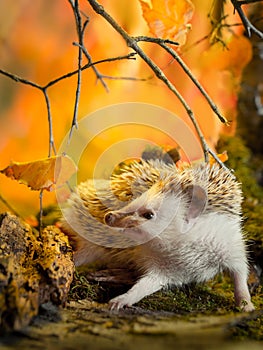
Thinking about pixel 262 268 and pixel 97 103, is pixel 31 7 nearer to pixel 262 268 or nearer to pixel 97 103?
pixel 97 103

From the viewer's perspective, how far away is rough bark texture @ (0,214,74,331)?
2.60 feet

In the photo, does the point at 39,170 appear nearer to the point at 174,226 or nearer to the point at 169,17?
the point at 174,226

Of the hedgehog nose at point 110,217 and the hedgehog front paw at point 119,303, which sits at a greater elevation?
the hedgehog nose at point 110,217

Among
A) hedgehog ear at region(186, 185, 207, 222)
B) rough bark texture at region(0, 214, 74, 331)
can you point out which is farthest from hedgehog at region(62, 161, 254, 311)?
rough bark texture at region(0, 214, 74, 331)

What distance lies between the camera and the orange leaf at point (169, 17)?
3.79 ft

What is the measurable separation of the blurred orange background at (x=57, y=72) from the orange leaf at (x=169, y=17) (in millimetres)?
26

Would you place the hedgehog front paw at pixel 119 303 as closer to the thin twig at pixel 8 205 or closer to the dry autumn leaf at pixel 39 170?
the dry autumn leaf at pixel 39 170

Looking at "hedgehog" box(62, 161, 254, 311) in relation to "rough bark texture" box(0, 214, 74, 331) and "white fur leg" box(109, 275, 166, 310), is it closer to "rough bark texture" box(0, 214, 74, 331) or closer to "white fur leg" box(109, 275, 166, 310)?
"white fur leg" box(109, 275, 166, 310)

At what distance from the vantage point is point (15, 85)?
4.30 ft

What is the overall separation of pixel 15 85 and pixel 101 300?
0.61 metres

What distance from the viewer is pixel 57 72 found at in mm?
1280

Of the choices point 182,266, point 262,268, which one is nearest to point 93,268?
point 182,266

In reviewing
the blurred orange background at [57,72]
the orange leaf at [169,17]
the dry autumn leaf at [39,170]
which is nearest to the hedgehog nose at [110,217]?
the dry autumn leaf at [39,170]

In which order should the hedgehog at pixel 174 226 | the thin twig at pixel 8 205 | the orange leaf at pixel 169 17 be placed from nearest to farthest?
1. the hedgehog at pixel 174 226
2. the orange leaf at pixel 169 17
3. the thin twig at pixel 8 205
